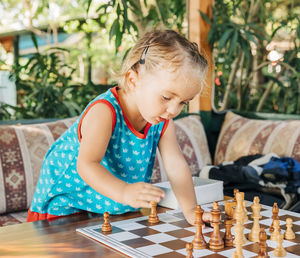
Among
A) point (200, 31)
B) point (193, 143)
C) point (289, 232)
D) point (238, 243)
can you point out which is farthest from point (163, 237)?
point (200, 31)

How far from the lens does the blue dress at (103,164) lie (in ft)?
5.30

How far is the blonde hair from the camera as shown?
1410 mm

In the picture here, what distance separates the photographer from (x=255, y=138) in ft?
9.88

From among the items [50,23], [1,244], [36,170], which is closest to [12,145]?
[36,170]

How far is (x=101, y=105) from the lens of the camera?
1.53 metres

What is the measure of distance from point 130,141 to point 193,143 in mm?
1506

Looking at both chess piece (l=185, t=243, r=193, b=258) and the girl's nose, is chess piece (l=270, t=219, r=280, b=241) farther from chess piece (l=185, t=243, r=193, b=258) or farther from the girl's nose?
the girl's nose

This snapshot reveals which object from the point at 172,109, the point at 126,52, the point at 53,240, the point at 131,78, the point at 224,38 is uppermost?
the point at 224,38

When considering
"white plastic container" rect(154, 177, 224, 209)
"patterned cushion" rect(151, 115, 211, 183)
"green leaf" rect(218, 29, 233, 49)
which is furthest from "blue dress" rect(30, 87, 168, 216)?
"green leaf" rect(218, 29, 233, 49)

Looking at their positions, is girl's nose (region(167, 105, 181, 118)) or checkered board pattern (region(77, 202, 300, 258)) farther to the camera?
girl's nose (region(167, 105, 181, 118))

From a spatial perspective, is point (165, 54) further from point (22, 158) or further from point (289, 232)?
point (22, 158)

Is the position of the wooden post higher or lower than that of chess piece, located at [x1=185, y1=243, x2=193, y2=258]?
higher

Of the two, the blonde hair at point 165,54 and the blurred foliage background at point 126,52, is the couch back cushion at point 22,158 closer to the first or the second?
the blurred foliage background at point 126,52

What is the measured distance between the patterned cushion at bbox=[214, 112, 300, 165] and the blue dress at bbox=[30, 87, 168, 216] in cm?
134
